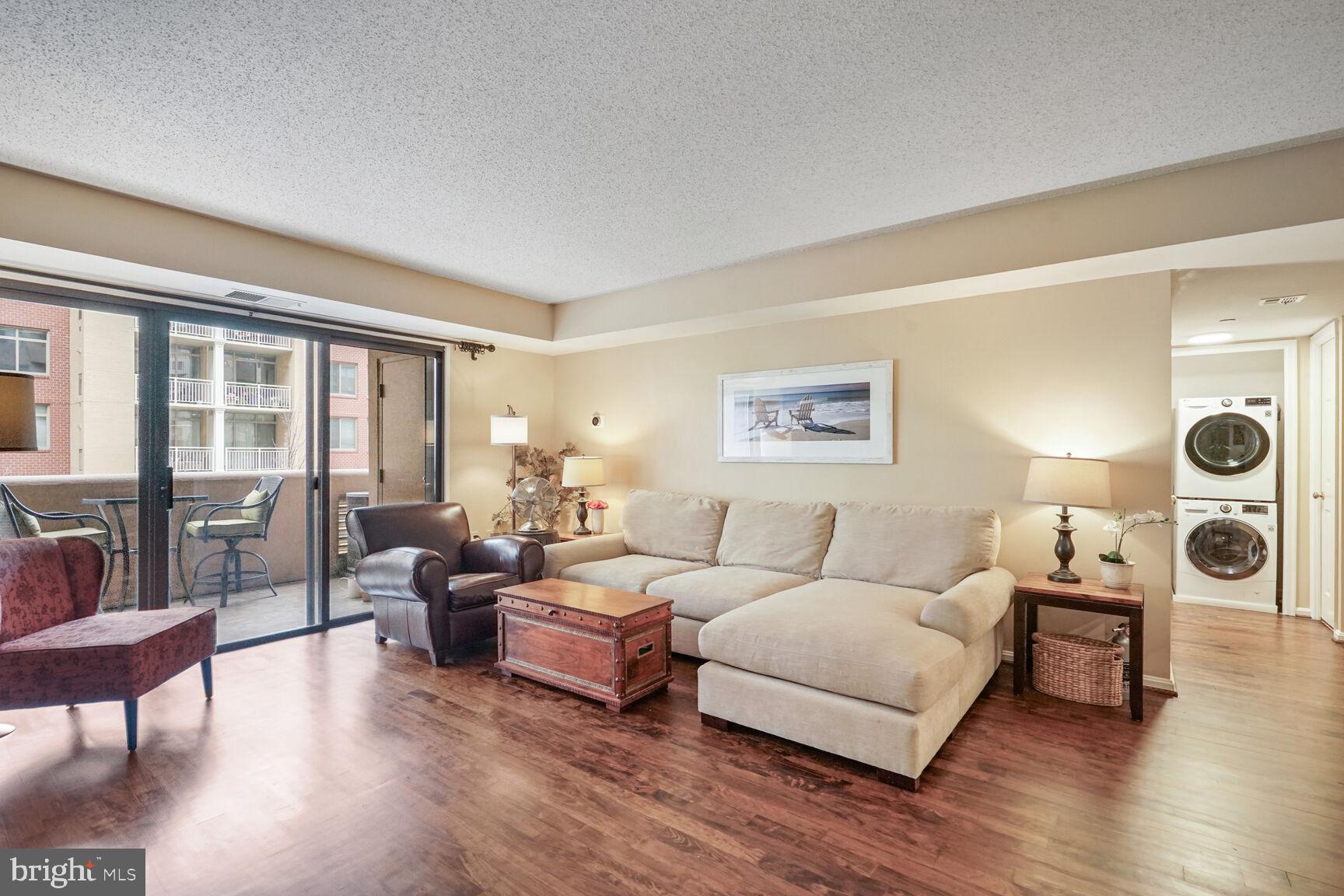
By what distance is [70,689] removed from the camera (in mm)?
2441

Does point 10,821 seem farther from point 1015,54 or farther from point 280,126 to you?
point 1015,54

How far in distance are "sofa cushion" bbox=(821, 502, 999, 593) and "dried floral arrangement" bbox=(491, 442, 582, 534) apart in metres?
2.50

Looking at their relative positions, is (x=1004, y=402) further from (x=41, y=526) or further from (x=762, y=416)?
(x=41, y=526)

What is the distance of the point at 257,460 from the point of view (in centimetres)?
401

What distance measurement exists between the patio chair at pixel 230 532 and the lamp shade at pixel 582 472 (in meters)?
1.96

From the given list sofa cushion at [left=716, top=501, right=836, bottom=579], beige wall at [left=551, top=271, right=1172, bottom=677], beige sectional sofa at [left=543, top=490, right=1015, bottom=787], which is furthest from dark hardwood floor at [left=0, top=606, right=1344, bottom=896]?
sofa cushion at [left=716, top=501, right=836, bottom=579]

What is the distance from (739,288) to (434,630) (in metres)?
2.83

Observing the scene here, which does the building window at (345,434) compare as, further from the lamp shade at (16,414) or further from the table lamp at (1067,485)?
the table lamp at (1067,485)

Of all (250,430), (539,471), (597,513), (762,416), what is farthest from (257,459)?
(762,416)

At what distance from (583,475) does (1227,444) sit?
16.8 feet

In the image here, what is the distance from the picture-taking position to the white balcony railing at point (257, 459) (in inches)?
153

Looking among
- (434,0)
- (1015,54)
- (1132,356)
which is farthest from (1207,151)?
(434,0)

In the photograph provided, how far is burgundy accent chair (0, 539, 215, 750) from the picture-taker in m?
2.41

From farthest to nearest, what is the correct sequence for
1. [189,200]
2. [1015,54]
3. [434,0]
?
[189,200], [1015,54], [434,0]
